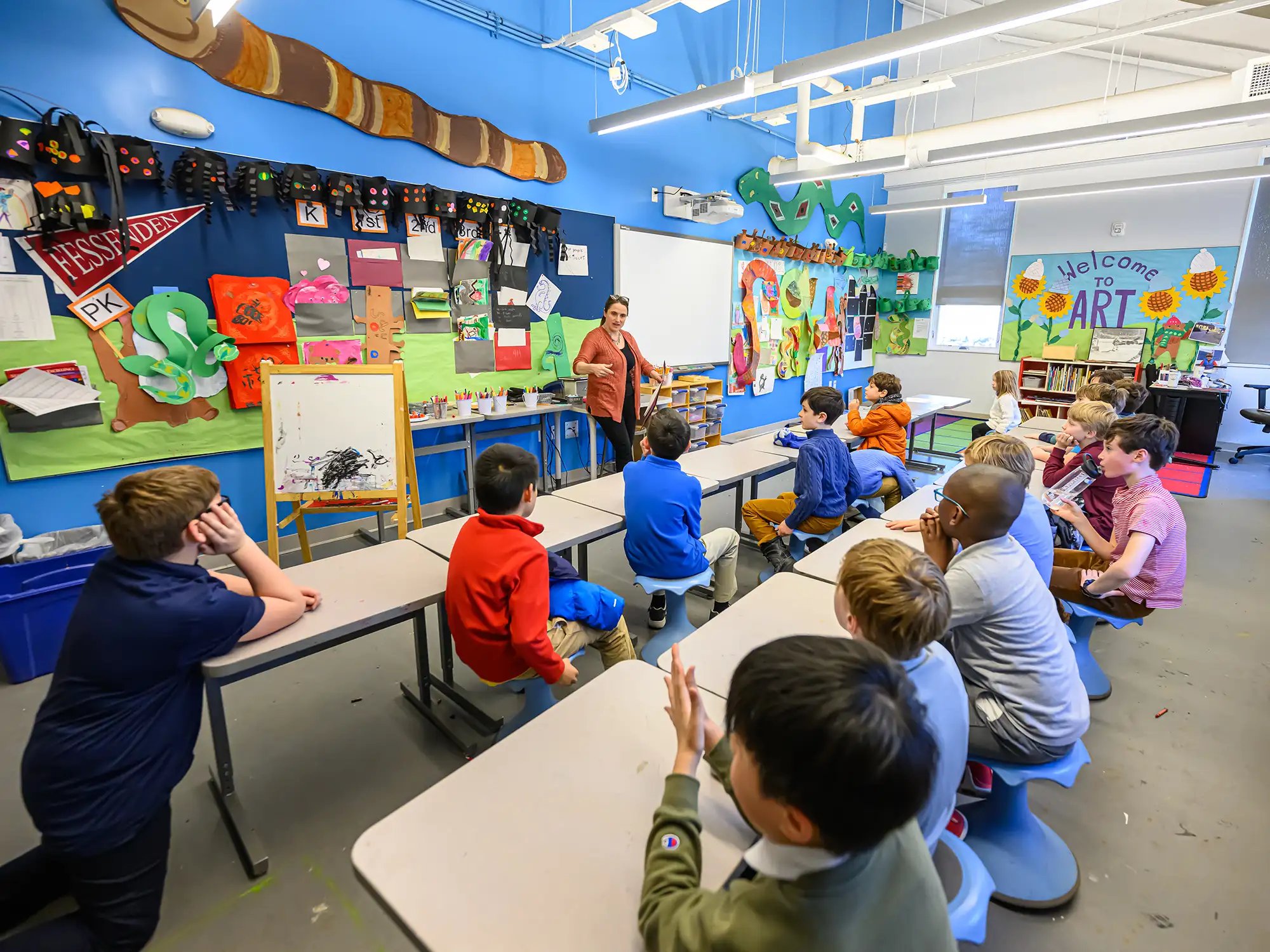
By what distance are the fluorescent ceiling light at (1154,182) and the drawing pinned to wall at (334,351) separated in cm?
668

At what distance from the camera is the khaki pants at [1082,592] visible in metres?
2.26

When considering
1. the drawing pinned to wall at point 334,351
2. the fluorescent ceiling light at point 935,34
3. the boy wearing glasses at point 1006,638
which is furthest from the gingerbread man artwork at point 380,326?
the boy wearing glasses at point 1006,638

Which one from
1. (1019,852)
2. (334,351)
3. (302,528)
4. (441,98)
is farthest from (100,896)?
(441,98)

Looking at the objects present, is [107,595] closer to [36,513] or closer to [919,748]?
[919,748]

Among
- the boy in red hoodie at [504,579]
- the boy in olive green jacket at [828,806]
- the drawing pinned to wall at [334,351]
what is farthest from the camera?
the drawing pinned to wall at [334,351]

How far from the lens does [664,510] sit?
2.43 m

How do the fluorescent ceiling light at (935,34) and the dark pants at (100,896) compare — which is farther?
the fluorescent ceiling light at (935,34)

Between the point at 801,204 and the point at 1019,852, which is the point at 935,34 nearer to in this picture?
the point at 1019,852

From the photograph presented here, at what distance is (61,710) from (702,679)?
1.31 m

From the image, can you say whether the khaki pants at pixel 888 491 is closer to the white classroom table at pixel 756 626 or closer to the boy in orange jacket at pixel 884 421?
the boy in orange jacket at pixel 884 421

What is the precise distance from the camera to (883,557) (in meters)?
1.17

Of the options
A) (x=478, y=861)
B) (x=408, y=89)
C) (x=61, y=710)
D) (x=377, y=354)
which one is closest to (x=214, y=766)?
(x=61, y=710)

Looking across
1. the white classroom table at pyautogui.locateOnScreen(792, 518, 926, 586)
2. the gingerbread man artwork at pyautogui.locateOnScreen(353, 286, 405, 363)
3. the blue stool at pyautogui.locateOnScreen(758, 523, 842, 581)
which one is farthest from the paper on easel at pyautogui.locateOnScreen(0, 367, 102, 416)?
the blue stool at pyautogui.locateOnScreen(758, 523, 842, 581)

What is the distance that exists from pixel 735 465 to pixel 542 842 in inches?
105
